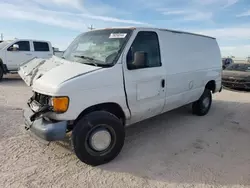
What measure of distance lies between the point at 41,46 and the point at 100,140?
10.2 meters

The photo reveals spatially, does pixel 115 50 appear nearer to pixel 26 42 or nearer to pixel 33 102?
pixel 33 102

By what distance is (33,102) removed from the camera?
11.3 feet

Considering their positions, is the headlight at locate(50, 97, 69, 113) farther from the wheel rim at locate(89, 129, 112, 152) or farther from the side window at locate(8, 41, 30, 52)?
the side window at locate(8, 41, 30, 52)

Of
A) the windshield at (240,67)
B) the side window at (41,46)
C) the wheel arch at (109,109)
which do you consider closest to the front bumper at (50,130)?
the wheel arch at (109,109)

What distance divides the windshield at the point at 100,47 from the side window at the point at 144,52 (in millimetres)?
209

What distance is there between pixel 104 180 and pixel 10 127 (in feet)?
8.81

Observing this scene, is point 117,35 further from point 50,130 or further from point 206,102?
point 206,102

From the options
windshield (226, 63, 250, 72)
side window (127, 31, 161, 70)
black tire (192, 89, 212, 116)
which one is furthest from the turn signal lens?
windshield (226, 63, 250, 72)

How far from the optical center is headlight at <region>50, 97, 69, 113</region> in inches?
110

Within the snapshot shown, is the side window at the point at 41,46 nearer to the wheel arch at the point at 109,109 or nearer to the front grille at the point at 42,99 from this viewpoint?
the front grille at the point at 42,99

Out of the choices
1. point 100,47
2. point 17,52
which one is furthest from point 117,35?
point 17,52

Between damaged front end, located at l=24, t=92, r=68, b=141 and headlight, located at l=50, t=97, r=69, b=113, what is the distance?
13cm

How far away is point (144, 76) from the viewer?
364 cm

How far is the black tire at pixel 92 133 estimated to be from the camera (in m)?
3.02
